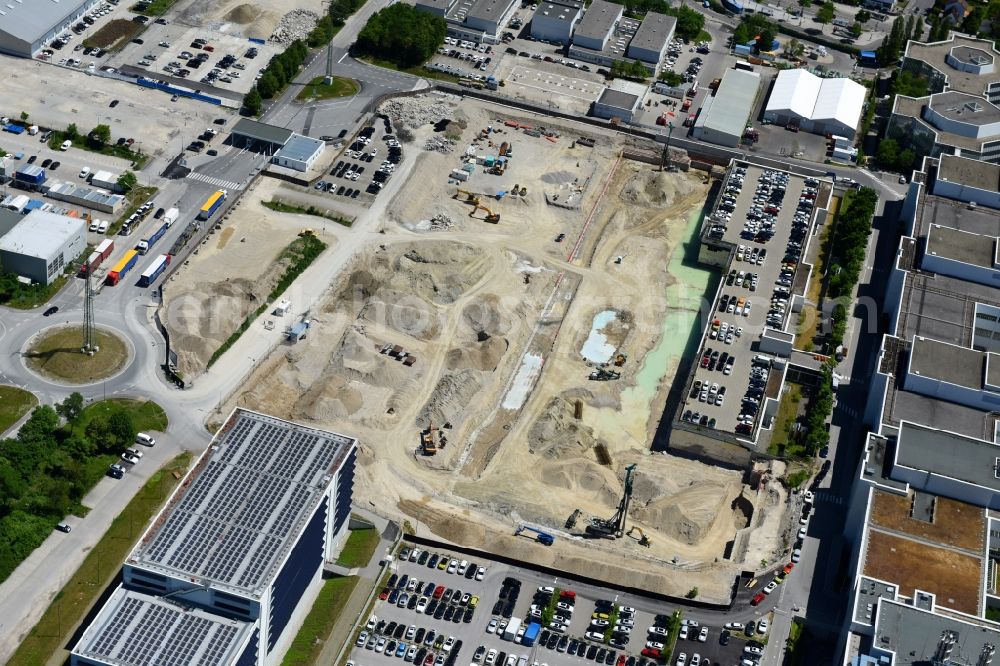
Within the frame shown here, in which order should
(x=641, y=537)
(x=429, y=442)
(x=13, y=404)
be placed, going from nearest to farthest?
(x=641, y=537), (x=13, y=404), (x=429, y=442)

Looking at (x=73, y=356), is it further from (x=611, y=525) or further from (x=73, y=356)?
(x=611, y=525)

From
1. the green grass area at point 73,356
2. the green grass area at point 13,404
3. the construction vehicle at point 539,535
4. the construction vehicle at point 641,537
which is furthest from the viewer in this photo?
the green grass area at point 73,356

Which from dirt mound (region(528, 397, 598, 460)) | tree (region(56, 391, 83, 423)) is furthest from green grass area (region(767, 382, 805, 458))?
tree (region(56, 391, 83, 423))

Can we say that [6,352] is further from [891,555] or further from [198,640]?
[891,555]

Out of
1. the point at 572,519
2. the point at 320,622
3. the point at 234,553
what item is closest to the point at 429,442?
the point at 572,519

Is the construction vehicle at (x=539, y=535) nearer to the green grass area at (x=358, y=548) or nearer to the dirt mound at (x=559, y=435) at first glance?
the dirt mound at (x=559, y=435)

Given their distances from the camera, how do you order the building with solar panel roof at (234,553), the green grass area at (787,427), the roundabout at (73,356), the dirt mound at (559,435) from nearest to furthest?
the building with solar panel roof at (234,553) → the dirt mound at (559,435) → the roundabout at (73,356) → the green grass area at (787,427)

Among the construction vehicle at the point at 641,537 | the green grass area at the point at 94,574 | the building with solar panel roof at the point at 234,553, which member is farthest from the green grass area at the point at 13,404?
the construction vehicle at the point at 641,537
